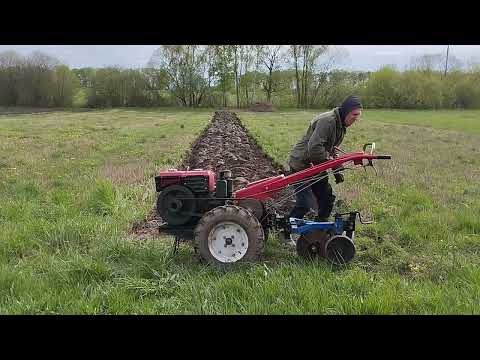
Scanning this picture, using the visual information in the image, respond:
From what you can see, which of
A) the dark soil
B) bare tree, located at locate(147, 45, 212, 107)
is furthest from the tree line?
the dark soil

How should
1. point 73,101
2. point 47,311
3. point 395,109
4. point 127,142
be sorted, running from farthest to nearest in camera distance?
point 73,101, point 395,109, point 127,142, point 47,311

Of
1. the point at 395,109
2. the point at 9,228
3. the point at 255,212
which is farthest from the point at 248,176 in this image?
the point at 395,109

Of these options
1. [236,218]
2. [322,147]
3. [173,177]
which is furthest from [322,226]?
[173,177]

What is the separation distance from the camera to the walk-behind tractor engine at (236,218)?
4.51 metres

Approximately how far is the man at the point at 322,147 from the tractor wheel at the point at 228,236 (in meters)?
1.01

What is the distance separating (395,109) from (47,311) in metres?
60.2

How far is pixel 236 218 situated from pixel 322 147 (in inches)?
51.2

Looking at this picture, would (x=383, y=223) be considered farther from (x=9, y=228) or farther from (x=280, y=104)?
(x=280, y=104)

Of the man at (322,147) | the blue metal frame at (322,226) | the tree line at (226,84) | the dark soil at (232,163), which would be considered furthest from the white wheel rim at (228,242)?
the tree line at (226,84)

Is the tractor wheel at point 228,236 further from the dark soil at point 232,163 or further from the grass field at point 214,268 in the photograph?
the dark soil at point 232,163

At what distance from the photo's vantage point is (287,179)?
4.84m

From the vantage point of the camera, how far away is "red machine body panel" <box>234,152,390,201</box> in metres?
4.71

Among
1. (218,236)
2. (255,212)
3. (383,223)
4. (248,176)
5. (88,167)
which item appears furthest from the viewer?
(88,167)

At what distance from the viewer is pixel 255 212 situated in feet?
16.4
